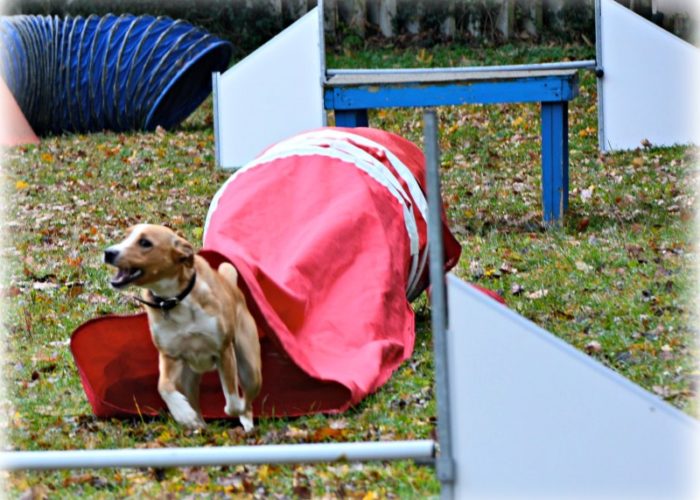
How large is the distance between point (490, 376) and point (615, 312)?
345 centimetres

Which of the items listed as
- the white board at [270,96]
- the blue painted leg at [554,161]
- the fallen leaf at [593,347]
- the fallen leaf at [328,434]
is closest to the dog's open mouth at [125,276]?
the fallen leaf at [328,434]

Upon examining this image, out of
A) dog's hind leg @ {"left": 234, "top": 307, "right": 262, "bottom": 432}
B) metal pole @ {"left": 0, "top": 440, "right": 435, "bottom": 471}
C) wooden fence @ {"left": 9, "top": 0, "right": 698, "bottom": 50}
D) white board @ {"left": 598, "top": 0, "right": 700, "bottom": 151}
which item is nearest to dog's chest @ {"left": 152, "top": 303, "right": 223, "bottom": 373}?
dog's hind leg @ {"left": 234, "top": 307, "right": 262, "bottom": 432}

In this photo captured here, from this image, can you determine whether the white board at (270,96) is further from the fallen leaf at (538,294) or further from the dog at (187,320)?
the dog at (187,320)

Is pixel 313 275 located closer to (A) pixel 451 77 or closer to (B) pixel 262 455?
(B) pixel 262 455

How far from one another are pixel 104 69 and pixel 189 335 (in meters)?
11.3

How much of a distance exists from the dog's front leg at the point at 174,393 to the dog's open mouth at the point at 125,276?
408 millimetres

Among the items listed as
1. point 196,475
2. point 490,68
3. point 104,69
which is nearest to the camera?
point 196,475

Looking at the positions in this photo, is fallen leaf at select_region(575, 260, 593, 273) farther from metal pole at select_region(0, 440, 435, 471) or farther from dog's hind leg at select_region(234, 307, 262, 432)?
metal pole at select_region(0, 440, 435, 471)

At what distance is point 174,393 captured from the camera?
16.5ft

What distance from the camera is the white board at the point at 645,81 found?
1159cm

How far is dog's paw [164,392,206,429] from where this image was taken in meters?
5.04

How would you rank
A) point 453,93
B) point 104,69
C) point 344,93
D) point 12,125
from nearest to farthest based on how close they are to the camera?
1. point 453,93
2. point 344,93
3. point 12,125
4. point 104,69

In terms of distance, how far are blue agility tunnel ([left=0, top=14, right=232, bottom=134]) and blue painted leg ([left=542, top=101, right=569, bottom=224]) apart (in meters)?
6.86

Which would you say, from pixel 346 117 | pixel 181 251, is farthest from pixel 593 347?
pixel 346 117
